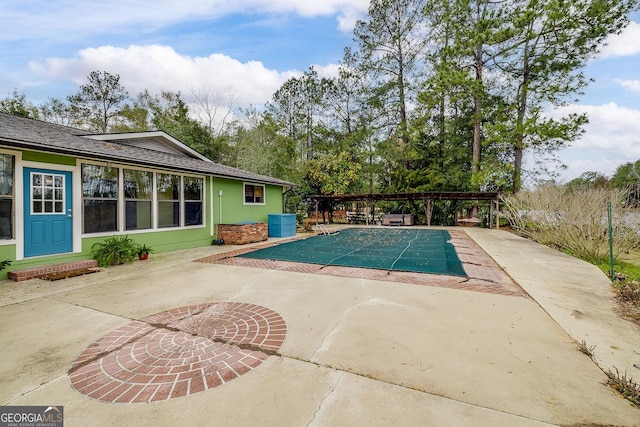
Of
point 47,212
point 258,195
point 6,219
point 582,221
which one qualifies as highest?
point 258,195

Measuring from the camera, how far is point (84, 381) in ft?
6.77

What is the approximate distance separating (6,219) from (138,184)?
2.63 meters

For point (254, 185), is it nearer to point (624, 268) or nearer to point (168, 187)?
point (168, 187)

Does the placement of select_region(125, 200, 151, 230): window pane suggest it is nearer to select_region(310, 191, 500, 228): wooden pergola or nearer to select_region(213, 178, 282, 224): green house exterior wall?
select_region(213, 178, 282, 224): green house exterior wall

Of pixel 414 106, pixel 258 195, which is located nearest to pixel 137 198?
pixel 258 195

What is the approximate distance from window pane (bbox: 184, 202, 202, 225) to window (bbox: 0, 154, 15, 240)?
→ 3.80m

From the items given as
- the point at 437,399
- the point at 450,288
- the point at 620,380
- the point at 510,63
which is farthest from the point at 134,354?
the point at 510,63

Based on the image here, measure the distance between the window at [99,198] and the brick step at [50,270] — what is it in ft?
2.67

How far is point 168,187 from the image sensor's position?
316 inches

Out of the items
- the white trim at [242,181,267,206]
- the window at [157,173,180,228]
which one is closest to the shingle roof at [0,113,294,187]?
the window at [157,173,180,228]

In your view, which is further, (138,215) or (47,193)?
(138,215)

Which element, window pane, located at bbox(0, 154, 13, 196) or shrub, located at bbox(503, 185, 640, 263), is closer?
window pane, located at bbox(0, 154, 13, 196)

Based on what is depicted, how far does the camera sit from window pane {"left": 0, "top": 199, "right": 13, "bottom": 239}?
4.88m

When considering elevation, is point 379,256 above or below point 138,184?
below
